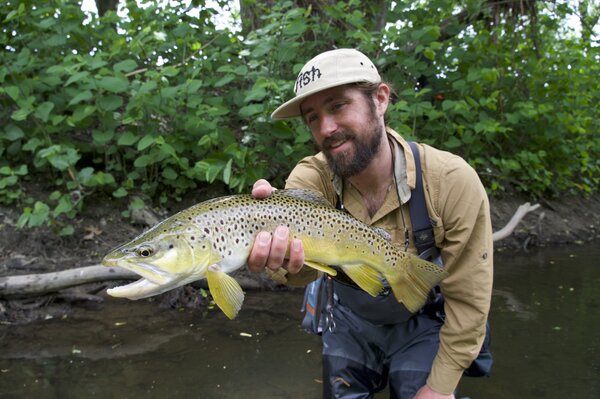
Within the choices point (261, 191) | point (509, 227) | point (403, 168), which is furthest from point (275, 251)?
point (509, 227)

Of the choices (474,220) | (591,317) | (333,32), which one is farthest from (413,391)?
(333,32)

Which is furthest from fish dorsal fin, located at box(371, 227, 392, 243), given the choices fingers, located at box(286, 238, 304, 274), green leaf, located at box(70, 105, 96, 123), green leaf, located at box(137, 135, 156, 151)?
green leaf, located at box(70, 105, 96, 123)

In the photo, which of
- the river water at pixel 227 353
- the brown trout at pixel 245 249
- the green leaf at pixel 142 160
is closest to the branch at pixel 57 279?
the river water at pixel 227 353

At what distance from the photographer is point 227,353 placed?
4418mm

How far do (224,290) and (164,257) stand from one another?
29 centimetres

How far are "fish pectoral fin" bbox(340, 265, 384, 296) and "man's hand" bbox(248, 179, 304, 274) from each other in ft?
0.93

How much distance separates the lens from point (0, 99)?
6.19 meters

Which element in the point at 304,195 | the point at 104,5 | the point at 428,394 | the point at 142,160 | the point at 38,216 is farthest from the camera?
the point at 104,5

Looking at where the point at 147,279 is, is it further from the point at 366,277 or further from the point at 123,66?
the point at 123,66

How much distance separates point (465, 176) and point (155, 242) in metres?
1.51

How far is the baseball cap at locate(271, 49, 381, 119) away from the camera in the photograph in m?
2.56

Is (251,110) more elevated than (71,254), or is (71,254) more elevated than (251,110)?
(251,110)

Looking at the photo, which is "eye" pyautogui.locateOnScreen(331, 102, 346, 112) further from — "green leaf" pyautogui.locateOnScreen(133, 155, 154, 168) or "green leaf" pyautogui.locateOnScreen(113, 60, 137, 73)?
"green leaf" pyautogui.locateOnScreen(133, 155, 154, 168)

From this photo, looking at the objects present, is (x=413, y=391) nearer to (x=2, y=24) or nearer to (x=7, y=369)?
(x=7, y=369)
